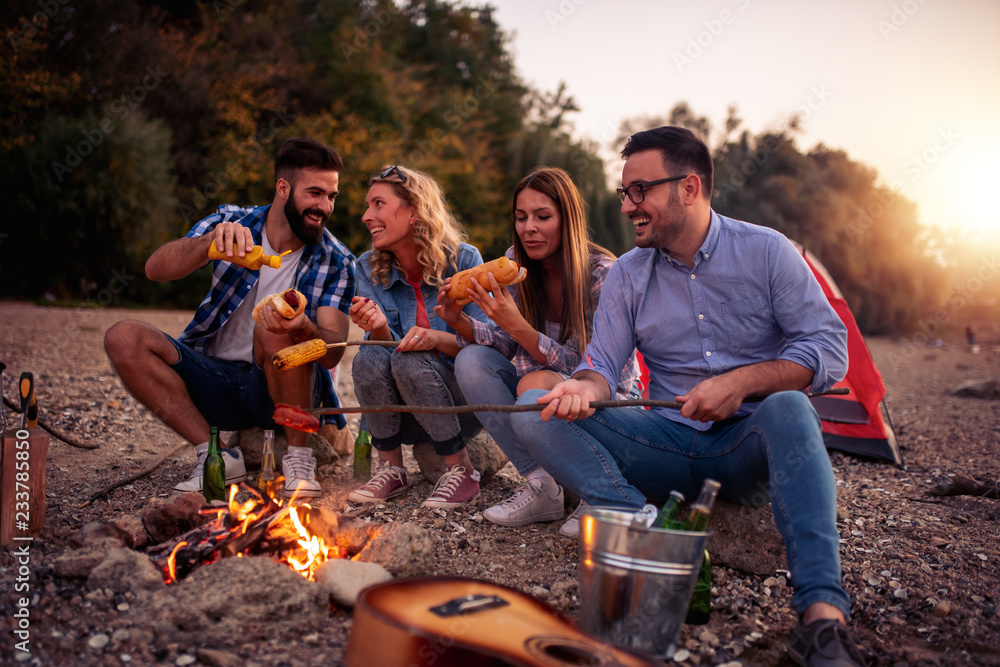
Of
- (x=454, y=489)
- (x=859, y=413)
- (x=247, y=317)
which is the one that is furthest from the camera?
(x=859, y=413)

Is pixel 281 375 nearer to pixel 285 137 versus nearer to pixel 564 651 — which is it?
pixel 564 651

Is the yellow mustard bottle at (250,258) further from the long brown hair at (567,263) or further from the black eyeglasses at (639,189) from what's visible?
the black eyeglasses at (639,189)

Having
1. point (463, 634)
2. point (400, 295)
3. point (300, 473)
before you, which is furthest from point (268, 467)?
point (463, 634)

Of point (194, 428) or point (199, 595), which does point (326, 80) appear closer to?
point (194, 428)

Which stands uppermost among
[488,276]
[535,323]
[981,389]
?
[488,276]

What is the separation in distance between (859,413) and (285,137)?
57.7ft

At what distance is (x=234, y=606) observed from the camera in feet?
7.75

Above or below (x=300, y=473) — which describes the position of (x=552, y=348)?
above

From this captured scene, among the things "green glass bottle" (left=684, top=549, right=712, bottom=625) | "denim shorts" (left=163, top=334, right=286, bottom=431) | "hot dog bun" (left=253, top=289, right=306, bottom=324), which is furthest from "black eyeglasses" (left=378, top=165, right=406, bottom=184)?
"green glass bottle" (left=684, top=549, right=712, bottom=625)

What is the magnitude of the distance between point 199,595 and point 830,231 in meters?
28.4

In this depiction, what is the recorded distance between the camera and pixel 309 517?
9.80 ft

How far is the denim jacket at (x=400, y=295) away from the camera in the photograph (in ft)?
14.5

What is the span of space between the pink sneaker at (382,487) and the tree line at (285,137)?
22.6 ft

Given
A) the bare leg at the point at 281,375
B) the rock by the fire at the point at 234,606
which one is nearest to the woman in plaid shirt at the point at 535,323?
the bare leg at the point at 281,375
